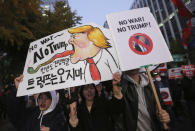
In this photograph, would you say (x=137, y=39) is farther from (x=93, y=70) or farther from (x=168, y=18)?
(x=168, y=18)

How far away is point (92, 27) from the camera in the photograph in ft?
6.23

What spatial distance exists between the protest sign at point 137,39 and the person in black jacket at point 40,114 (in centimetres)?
131

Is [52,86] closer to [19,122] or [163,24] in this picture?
[19,122]

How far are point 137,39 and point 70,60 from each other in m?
0.88

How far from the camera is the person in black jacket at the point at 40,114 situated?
6.86 ft

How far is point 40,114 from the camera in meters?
2.19

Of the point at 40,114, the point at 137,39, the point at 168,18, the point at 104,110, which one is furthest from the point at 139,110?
the point at 168,18

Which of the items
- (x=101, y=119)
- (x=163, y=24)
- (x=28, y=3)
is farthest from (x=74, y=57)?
(x=163, y=24)

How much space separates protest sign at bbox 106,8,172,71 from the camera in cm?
166

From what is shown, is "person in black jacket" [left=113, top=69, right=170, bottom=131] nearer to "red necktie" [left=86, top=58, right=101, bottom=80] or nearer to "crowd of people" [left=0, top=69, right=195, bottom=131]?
"crowd of people" [left=0, top=69, right=195, bottom=131]

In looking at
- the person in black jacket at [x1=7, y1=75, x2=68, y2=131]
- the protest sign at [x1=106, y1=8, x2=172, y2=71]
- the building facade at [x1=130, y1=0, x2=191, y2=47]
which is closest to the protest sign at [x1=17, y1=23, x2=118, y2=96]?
the protest sign at [x1=106, y1=8, x2=172, y2=71]

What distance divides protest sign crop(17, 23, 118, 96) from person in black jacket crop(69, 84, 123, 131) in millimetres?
439

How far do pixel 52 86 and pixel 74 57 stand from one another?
443 millimetres

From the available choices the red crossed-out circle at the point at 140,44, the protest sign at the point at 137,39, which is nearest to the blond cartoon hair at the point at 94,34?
the protest sign at the point at 137,39
